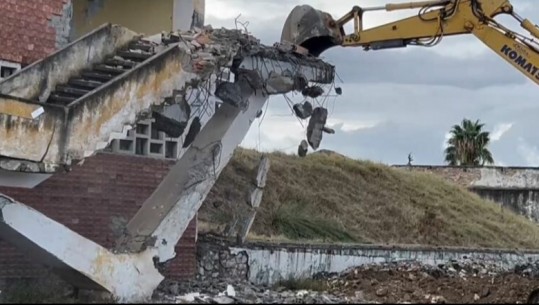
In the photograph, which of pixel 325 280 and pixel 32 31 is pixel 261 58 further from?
pixel 325 280

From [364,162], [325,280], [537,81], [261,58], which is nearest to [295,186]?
[364,162]

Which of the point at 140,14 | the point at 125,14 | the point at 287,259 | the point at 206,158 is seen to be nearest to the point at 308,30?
the point at 140,14

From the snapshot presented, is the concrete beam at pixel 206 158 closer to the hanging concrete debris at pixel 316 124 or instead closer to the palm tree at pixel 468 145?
the hanging concrete debris at pixel 316 124

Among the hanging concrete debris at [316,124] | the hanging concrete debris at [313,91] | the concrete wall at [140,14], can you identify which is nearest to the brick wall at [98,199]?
the hanging concrete debris at [316,124]

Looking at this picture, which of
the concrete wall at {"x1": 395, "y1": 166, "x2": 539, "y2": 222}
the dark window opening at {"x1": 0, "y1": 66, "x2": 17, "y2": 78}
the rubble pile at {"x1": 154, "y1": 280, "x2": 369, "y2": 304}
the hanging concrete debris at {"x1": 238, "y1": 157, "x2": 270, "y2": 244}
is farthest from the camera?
the concrete wall at {"x1": 395, "y1": 166, "x2": 539, "y2": 222}

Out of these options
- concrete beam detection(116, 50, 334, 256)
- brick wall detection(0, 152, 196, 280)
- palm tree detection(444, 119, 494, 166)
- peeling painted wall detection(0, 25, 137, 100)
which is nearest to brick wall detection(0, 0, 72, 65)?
peeling painted wall detection(0, 25, 137, 100)

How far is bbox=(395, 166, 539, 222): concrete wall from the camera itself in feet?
Result: 143

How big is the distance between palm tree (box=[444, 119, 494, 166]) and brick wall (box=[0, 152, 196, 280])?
44883mm

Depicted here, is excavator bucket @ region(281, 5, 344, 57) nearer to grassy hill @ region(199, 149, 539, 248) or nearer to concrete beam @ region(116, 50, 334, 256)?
concrete beam @ region(116, 50, 334, 256)

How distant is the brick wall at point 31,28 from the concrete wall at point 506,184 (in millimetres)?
30587

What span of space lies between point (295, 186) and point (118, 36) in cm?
1511

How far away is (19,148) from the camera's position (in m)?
11.2

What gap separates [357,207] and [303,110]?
13854mm

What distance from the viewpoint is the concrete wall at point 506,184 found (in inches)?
1720
